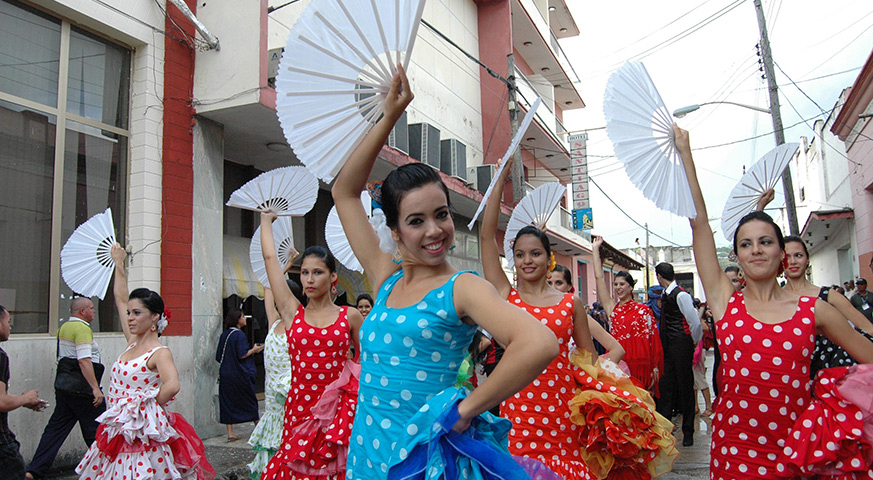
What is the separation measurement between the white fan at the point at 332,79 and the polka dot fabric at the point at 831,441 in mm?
2207

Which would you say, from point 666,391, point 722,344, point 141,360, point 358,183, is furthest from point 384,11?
point 666,391

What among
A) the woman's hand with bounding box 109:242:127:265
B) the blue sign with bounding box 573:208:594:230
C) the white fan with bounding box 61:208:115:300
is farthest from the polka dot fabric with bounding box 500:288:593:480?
the blue sign with bounding box 573:208:594:230

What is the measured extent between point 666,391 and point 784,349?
17.4 ft

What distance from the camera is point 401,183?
2.04 metres

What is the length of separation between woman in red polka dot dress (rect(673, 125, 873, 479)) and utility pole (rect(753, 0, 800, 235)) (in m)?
13.3

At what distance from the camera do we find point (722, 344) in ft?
10.1

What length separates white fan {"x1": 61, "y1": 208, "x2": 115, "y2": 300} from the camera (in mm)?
5477

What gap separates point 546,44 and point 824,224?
1076 centimetres

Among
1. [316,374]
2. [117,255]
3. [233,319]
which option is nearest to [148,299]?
[117,255]

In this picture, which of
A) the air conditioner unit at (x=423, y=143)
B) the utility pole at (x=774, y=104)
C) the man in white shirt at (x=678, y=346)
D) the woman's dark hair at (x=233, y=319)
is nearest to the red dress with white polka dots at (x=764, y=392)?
the man in white shirt at (x=678, y=346)

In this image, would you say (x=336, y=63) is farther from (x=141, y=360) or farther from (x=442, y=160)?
(x=442, y=160)

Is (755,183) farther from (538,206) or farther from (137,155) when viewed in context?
(137,155)

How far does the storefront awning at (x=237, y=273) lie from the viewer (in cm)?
930

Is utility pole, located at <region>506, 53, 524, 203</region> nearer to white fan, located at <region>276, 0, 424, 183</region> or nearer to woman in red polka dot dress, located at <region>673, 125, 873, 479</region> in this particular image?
woman in red polka dot dress, located at <region>673, 125, 873, 479</region>
